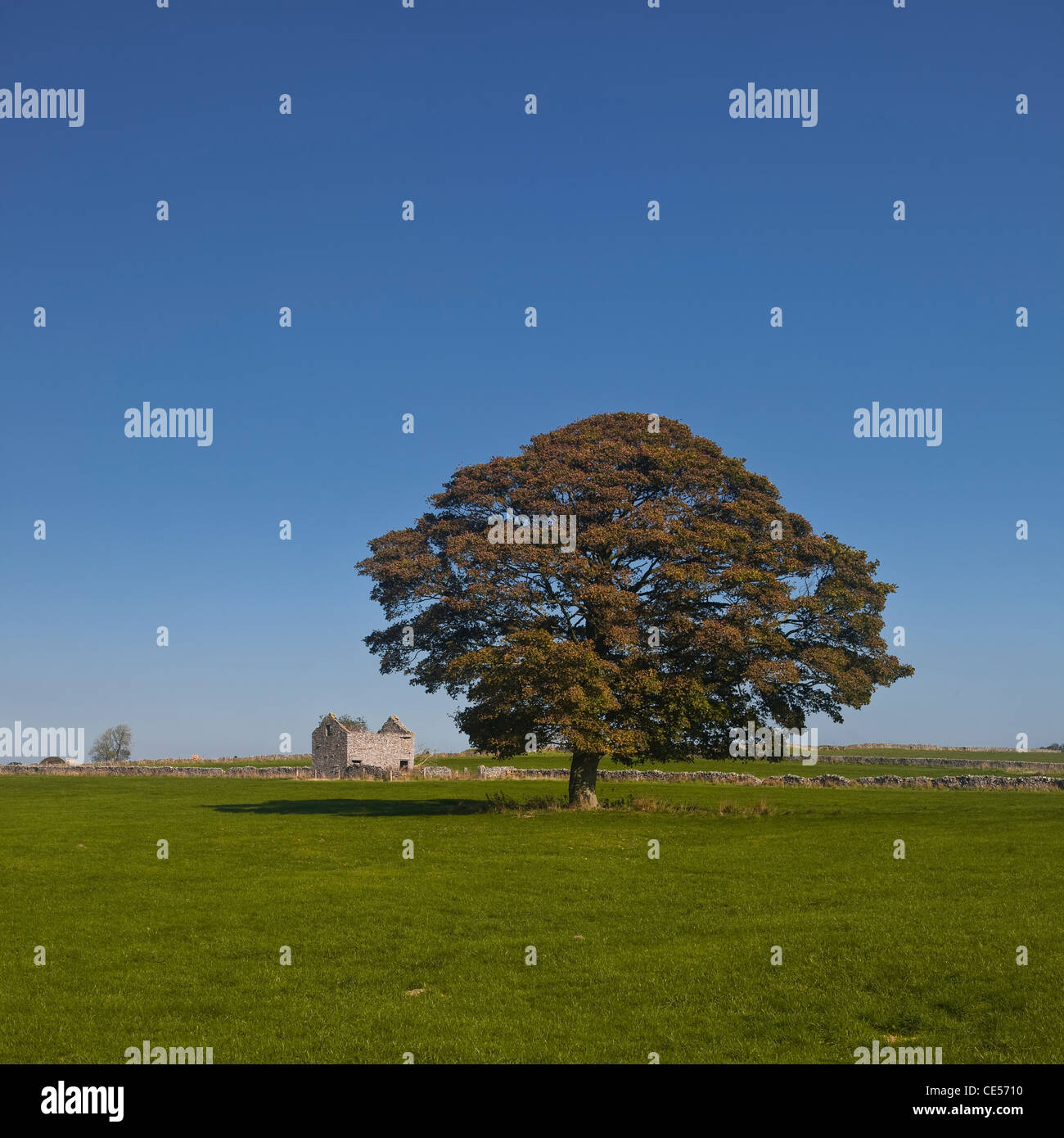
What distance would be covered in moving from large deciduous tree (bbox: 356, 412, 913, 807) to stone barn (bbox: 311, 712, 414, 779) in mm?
44196

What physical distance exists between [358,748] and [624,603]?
55980 millimetres

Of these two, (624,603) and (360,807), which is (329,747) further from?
(624,603)

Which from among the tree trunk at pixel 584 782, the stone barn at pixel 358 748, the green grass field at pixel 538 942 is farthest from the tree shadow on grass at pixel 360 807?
the stone barn at pixel 358 748

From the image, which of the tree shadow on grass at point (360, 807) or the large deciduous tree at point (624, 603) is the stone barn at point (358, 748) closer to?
the tree shadow on grass at point (360, 807)

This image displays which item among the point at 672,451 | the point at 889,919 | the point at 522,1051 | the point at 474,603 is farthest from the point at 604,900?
the point at 672,451

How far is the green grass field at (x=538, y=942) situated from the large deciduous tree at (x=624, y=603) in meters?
5.45

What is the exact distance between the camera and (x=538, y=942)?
19594 millimetres

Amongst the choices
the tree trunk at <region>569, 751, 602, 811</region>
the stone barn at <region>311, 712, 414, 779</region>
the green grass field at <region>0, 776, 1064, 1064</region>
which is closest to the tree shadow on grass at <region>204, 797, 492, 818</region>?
the tree trunk at <region>569, 751, 602, 811</region>

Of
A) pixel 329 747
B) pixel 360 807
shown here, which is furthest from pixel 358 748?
pixel 360 807

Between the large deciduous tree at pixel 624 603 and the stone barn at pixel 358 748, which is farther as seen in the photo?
the stone barn at pixel 358 748

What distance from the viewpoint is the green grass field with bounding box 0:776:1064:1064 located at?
14289mm

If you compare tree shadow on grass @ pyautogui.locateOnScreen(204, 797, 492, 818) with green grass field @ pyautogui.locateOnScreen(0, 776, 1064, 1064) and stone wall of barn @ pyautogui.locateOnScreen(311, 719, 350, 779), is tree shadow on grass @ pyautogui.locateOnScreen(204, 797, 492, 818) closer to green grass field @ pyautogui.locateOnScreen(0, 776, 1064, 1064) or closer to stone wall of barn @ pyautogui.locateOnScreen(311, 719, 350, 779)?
green grass field @ pyautogui.locateOnScreen(0, 776, 1064, 1064)

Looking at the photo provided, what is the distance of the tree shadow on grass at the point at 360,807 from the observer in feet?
150
